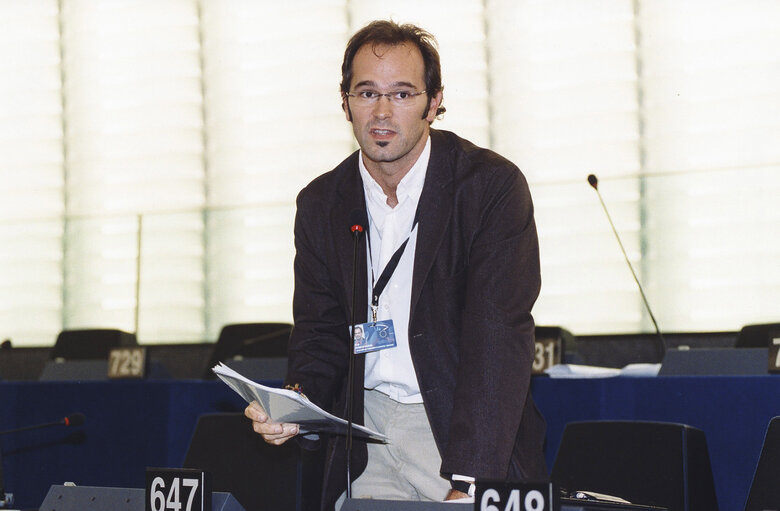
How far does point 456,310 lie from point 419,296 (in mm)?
87

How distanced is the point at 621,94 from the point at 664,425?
3.75 meters

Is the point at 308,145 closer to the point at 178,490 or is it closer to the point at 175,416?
the point at 175,416

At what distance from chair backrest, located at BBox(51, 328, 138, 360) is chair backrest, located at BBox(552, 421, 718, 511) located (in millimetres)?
3664

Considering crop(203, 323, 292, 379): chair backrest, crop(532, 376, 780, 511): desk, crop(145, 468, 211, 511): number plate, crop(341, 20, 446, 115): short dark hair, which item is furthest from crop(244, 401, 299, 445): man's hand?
crop(203, 323, 292, 379): chair backrest

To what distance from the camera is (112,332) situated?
6168 millimetres

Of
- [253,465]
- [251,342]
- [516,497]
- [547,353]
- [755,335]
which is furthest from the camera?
[251,342]

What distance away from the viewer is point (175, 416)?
168 inches

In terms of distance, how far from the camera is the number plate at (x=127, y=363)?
4648 millimetres

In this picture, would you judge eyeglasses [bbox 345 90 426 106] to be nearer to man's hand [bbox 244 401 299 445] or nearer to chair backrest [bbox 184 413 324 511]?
man's hand [bbox 244 401 299 445]

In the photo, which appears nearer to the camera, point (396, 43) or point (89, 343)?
point (396, 43)

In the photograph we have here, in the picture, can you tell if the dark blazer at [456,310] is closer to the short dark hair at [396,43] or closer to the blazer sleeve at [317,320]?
the blazer sleeve at [317,320]

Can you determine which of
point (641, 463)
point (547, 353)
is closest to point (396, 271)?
point (641, 463)

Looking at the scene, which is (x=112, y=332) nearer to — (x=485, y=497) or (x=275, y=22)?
(x=275, y=22)

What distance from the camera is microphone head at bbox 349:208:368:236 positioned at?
2180 millimetres
